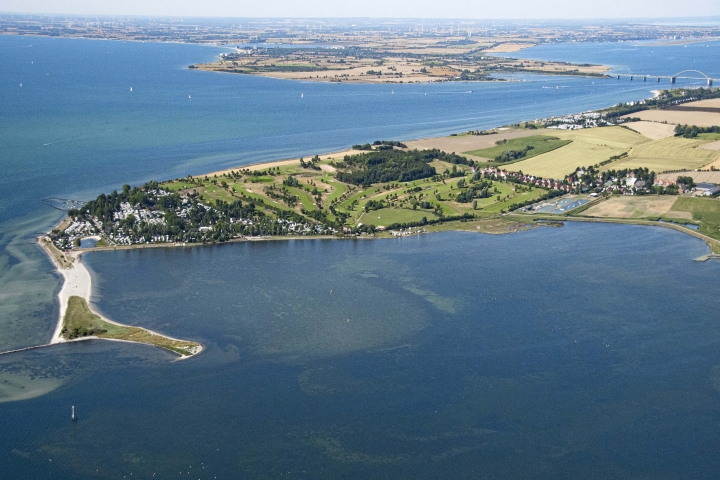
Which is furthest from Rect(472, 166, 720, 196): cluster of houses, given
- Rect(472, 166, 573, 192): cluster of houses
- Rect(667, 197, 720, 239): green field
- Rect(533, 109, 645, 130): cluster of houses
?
Rect(533, 109, 645, 130): cluster of houses

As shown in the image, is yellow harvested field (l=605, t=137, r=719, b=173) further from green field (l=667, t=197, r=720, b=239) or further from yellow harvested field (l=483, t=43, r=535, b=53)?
yellow harvested field (l=483, t=43, r=535, b=53)

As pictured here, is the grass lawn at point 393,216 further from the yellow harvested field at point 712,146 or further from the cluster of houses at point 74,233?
the yellow harvested field at point 712,146

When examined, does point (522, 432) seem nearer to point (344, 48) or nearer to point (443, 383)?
point (443, 383)

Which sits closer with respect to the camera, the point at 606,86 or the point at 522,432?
the point at 522,432

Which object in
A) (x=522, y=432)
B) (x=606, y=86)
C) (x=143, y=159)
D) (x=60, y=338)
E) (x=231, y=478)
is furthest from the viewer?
(x=606, y=86)

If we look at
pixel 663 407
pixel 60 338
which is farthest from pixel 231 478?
pixel 663 407

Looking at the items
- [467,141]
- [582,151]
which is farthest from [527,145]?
[467,141]
